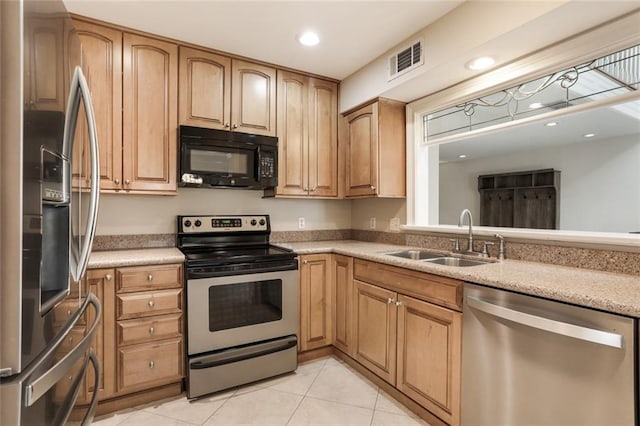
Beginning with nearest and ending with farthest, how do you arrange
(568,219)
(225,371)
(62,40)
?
(62,40) < (225,371) < (568,219)

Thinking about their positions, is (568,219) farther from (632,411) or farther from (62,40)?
(62,40)

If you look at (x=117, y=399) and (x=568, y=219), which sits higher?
(x=568, y=219)

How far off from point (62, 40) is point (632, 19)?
91.5 inches

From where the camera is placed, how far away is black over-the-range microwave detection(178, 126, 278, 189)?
2.39 meters

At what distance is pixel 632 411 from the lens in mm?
1094

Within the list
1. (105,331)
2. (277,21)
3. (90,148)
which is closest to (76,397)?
(90,148)

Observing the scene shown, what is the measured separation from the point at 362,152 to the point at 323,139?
412 mm

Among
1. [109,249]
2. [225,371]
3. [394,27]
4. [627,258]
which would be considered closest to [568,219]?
[627,258]

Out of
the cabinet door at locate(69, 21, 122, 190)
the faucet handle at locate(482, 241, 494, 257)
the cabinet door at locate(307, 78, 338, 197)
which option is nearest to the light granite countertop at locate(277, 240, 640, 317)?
the faucet handle at locate(482, 241, 494, 257)

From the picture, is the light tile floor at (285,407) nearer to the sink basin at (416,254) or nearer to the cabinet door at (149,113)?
the sink basin at (416,254)

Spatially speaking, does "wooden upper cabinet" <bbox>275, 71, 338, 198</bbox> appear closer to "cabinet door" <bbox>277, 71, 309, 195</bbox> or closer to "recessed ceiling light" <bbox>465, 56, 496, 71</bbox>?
"cabinet door" <bbox>277, 71, 309, 195</bbox>

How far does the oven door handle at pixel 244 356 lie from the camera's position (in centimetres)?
208

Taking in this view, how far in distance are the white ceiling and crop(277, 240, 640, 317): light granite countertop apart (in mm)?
1533

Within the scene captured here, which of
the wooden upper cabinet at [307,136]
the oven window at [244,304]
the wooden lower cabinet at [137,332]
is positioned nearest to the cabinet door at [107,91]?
the wooden lower cabinet at [137,332]
